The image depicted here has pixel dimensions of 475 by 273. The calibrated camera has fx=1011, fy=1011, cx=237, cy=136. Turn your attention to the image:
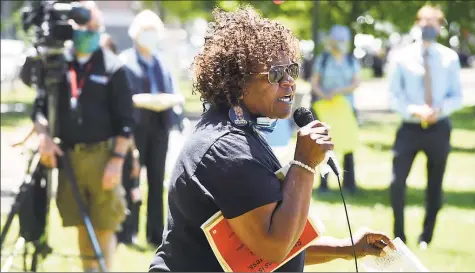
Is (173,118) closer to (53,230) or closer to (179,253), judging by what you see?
(53,230)

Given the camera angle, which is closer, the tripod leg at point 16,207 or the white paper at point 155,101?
the tripod leg at point 16,207

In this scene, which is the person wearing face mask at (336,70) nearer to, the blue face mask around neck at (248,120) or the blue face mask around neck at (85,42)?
the blue face mask around neck at (85,42)

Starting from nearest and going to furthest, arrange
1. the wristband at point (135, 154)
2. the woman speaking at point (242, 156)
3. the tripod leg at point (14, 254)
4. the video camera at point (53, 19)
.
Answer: the woman speaking at point (242, 156) < the tripod leg at point (14, 254) < the video camera at point (53, 19) < the wristband at point (135, 154)

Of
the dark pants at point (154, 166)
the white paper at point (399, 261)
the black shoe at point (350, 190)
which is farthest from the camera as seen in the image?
the black shoe at point (350, 190)

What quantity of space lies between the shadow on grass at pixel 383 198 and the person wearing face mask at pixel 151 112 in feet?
9.39

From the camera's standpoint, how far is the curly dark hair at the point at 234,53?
3254 millimetres

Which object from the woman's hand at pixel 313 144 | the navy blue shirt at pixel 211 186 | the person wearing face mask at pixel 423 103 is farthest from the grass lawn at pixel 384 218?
the woman's hand at pixel 313 144

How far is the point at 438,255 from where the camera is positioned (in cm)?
832

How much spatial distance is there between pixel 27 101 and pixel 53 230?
716 inches

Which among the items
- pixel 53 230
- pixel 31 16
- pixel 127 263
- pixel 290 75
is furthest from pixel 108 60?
pixel 290 75

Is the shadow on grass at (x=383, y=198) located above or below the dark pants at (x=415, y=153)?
below

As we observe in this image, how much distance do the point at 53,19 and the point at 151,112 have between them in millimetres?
2096

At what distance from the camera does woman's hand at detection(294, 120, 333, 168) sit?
3.13 metres

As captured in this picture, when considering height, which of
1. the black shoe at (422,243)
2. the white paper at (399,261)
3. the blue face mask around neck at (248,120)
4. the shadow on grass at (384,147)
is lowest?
the shadow on grass at (384,147)
